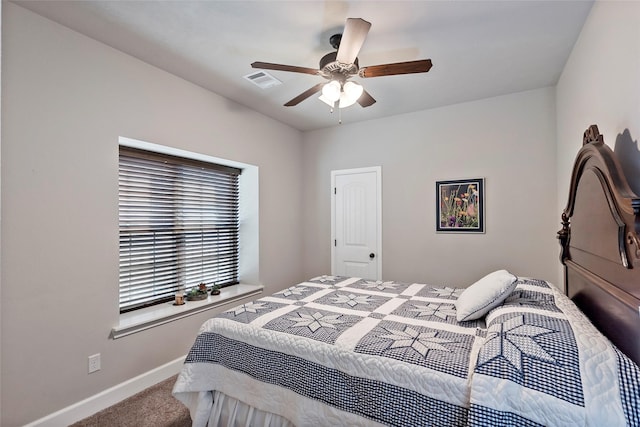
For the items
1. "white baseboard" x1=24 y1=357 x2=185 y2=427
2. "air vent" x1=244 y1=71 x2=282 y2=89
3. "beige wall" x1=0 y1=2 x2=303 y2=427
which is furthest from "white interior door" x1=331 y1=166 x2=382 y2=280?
"white baseboard" x1=24 y1=357 x2=185 y2=427

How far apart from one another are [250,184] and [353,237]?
1.47 meters

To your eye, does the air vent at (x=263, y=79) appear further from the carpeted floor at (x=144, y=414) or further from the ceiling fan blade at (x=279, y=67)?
the carpeted floor at (x=144, y=414)

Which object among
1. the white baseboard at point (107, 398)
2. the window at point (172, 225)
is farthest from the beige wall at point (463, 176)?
the white baseboard at point (107, 398)

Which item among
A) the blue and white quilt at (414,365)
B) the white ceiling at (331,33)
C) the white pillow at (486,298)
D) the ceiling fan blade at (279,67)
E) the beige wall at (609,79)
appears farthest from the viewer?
the ceiling fan blade at (279,67)

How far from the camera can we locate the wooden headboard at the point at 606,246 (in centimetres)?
112

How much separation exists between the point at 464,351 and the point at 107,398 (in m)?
2.41

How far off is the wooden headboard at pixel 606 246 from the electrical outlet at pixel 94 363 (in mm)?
2931

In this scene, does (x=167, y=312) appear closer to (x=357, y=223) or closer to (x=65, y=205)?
(x=65, y=205)

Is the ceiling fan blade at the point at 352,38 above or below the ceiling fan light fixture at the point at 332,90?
above

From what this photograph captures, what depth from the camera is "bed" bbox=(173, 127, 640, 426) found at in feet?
3.58

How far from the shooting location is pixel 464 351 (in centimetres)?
143

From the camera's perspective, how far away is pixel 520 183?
3221mm

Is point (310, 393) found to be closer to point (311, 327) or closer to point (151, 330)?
point (311, 327)

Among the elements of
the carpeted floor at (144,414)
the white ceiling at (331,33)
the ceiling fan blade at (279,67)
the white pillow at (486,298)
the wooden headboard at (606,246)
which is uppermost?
the white ceiling at (331,33)
